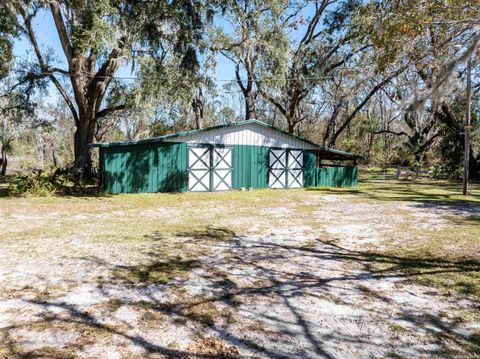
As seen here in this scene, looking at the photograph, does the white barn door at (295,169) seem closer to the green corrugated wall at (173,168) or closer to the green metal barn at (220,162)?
the green metal barn at (220,162)

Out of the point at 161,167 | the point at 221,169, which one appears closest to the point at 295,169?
the point at 221,169

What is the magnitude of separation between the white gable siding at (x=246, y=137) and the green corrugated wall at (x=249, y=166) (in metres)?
0.35

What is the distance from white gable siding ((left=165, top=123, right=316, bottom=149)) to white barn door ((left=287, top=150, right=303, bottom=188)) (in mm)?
445

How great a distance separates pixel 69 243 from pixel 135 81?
36.9 feet

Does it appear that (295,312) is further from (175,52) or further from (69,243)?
(175,52)

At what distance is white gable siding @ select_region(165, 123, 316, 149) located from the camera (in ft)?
53.4

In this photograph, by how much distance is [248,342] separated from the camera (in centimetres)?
313

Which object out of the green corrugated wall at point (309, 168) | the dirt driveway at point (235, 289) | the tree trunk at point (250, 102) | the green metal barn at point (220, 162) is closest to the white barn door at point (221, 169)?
the green metal barn at point (220, 162)

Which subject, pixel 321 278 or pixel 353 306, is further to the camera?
pixel 321 278

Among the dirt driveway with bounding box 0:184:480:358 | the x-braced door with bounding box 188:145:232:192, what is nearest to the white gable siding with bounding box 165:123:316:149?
the x-braced door with bounding box 188:145:232:192

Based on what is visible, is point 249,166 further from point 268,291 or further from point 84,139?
point 268,291

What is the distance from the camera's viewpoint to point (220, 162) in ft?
55.3

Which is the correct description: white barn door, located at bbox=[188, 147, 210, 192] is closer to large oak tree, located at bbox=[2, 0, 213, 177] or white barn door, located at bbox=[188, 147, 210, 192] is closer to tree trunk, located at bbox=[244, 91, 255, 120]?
large oak tree, located at bbox=[2, 0, 213, 177]

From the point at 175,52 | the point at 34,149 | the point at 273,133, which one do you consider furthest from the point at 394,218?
the point at 34,149
